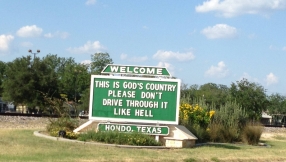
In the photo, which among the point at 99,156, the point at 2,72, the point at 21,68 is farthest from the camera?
the point at 2,72

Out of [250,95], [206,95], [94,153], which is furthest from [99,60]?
[94,153]

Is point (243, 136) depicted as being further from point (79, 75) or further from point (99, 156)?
point (79, 75)

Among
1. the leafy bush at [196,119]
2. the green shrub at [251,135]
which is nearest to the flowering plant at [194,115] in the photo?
the leafy bush at [196,119]

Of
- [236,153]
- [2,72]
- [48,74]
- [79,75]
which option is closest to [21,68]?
[48,74]

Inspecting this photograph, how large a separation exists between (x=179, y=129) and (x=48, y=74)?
140 feet

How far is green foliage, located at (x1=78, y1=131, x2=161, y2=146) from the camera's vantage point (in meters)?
20.4

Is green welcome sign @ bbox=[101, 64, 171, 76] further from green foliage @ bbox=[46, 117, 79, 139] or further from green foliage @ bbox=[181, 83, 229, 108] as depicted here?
green foliage @ bbox=[181, 83, 229, 108]

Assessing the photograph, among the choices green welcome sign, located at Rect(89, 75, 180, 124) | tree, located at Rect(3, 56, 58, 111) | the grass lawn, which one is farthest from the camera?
tree, located at Rect(3, 56, 58, 111)

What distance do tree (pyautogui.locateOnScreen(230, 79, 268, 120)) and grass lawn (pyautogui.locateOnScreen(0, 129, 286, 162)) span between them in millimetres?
23905

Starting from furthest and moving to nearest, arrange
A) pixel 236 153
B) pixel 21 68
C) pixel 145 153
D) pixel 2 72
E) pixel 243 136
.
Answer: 1. pixel 2 72
2. pixel 21 68
3. pixel 243 136
4. pixel 236 153
5. pixel 145 153

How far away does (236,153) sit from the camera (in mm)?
20344

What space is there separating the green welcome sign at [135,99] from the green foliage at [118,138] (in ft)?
4.22

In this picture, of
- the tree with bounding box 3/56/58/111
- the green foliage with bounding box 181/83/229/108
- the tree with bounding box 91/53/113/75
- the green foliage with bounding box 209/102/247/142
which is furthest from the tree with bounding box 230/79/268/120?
the tree with bounding box 91/53/113/75

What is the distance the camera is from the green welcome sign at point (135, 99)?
2208 centimetres
